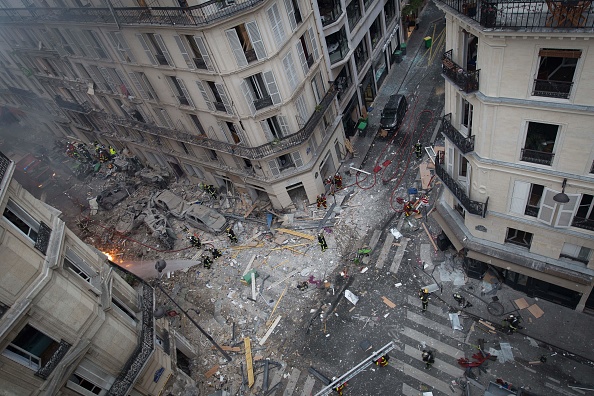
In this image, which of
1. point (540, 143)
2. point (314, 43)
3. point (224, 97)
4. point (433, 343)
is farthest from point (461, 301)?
point (314, 43)

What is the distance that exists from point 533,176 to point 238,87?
54.2 feet

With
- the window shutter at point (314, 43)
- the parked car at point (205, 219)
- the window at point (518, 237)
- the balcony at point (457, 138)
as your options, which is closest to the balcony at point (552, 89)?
the balcony at point (457, 138)

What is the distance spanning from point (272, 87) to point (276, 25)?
142 inches

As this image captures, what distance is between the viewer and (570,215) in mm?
15180

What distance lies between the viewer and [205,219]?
29312 millimetres

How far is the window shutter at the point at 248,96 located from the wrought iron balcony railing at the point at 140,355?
42.4 feet

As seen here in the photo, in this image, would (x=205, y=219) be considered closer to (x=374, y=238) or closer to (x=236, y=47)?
(x=374, y=238)

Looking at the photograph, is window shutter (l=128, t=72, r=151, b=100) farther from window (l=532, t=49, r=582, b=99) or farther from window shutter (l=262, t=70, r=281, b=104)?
window (l=532, t=49, r=582, b=99)

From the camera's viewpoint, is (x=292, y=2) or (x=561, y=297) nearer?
(x=561, y=297)

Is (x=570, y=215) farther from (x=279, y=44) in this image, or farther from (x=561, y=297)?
(x=279, y=44)

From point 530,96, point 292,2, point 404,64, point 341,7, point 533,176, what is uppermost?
point 292,2

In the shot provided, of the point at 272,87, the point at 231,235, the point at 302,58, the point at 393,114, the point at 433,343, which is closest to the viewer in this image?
the point at 433,343

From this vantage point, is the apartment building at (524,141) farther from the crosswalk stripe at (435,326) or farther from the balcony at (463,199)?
the crosswalk stripe at (435,326)

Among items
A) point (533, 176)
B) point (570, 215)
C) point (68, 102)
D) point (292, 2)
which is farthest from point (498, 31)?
point (68, 102)
